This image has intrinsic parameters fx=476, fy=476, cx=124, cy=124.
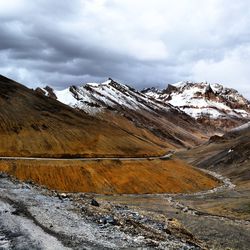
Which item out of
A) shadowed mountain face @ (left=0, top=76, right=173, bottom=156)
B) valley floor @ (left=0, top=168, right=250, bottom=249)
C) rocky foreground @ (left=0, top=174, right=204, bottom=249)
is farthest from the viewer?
shadowed mountain face @ (left=0, top=76, right=173, bottom=156)

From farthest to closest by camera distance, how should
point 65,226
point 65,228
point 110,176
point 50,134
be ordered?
point 50,134
point 110,176
point 65,226
point 65,228

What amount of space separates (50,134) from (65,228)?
13958 centimetres

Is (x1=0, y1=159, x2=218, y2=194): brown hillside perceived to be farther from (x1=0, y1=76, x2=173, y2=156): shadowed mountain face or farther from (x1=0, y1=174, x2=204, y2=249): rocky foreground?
(x1=0, y1=174, x2=204, y2=249): rocky foreground

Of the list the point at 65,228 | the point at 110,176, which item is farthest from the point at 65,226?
the point at 110,176

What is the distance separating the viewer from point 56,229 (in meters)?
31.1

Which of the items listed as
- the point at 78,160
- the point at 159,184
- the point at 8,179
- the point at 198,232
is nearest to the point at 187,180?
the point at 159,184

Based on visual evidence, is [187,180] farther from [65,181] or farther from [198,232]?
[198,232]

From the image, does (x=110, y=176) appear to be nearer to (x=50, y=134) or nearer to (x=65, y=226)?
(x=50, y=134)

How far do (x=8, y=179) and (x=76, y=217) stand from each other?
2134 centimetres

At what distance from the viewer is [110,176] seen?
13662 cm

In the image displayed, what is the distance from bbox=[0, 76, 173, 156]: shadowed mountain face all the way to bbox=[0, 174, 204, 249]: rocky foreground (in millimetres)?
103550

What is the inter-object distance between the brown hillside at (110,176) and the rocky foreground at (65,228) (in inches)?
3203

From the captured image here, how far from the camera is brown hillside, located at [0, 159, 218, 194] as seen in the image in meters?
125

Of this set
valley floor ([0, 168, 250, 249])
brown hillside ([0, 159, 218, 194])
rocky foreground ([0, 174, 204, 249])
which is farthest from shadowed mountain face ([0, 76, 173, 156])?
rocky foreground ([0, 174, 204, 249])
